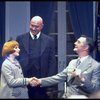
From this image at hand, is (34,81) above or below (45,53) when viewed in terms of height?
below

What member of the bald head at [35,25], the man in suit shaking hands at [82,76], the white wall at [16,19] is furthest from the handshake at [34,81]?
the white wall at [16,19]

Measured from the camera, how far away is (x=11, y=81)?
559 centimetres

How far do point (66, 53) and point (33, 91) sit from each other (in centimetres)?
228

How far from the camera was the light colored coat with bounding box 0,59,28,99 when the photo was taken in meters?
5.59

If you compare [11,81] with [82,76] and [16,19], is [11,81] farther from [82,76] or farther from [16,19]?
[16,19]

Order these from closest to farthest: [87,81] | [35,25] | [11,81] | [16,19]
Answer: [87,81] → [11,81] → [35,25] → [16,19]

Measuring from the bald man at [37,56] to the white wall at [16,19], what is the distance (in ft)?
6.30

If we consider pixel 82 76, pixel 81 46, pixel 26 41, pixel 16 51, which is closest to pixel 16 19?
pixel 26 41

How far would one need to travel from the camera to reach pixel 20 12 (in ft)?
27.1

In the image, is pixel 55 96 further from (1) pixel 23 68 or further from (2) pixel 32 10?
(2) pixel 32 10

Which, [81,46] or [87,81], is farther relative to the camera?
[81,46]

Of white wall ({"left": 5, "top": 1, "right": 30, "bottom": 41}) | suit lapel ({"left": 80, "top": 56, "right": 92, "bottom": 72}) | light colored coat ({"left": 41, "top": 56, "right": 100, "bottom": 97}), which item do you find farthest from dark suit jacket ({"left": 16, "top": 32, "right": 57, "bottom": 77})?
white wall ({"left": 5, "top": 1, "right": 30, "bottom": 41})

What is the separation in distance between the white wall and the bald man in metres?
1.92

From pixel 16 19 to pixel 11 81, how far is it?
284 cm
